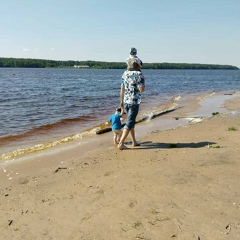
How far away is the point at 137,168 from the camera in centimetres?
574

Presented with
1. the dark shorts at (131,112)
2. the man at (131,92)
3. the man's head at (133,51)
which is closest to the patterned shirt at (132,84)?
the man at (131,92)

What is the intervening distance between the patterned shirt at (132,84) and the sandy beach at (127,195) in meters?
1.35

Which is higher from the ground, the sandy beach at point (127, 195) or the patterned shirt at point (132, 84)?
the patterned shirt at point (132, 84)

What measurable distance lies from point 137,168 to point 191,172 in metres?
1.09

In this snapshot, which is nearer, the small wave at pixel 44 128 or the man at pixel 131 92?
the man at pixel 131 92

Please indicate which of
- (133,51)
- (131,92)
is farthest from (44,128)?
(133,51)

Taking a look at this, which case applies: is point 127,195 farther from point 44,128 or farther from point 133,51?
point 44,128

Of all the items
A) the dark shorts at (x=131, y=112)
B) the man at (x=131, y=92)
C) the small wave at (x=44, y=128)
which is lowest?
the small wave at (x=44, y=128)

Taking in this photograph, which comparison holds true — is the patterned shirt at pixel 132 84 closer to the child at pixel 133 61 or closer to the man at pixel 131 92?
the man at pixel 131 92

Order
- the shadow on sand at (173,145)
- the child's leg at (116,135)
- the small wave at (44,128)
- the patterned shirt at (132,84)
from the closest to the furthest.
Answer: the patterned shirt at (132,84), the shadow on sand at (173,145), the child's leg at (116,135), the small wave at (44,128)

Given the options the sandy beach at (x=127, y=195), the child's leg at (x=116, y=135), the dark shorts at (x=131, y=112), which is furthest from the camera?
the child's leg at (x=116, y=135)

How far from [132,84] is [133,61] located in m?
0.57

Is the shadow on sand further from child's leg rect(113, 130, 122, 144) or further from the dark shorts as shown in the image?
child's leg rect(113, 130, 122, 144)

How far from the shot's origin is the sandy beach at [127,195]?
11.6ft
